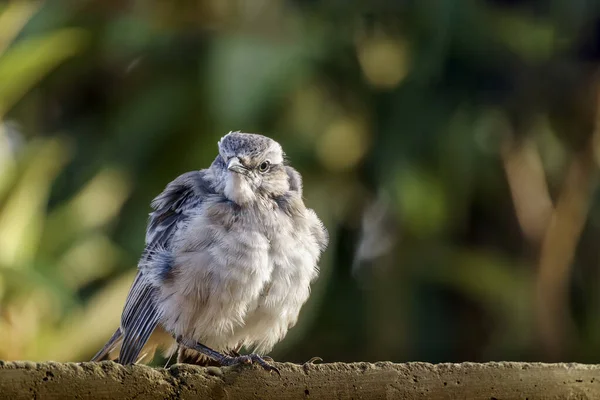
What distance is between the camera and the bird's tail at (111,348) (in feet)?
14.6

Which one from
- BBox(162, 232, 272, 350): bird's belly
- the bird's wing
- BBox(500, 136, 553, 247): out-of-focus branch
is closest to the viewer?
BBox(162, 232, 272, 350): bird's belly

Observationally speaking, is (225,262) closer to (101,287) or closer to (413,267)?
(101,287)

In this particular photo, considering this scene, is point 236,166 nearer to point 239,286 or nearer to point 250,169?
point 250,169

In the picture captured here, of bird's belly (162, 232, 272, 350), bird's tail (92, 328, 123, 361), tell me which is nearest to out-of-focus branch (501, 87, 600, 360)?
bird's tail (92, 328, 123, 361)

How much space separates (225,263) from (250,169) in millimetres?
503

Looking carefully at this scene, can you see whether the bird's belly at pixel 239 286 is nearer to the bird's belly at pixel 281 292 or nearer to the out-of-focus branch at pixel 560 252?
the bird's belly at pixel 281 292

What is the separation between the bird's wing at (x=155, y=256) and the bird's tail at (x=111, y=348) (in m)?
0.11

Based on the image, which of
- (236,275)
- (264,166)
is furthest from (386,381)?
(264,166)

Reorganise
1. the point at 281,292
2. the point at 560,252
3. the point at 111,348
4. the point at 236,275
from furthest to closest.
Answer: the point at 560,252, the point at 111,348, the point at 281,292, the point at 236,275

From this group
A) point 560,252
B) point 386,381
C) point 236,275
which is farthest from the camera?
point 560,252

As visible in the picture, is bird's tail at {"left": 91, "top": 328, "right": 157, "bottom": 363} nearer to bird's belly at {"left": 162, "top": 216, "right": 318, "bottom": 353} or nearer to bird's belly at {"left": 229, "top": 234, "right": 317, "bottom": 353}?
bird's belly at {"left": 162, "top": 216, "right": 318, "bottom": 353}

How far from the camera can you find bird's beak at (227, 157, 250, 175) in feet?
14.1

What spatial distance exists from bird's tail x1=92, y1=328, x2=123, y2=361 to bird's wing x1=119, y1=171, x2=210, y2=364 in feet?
0.38

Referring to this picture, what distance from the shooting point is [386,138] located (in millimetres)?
8422
